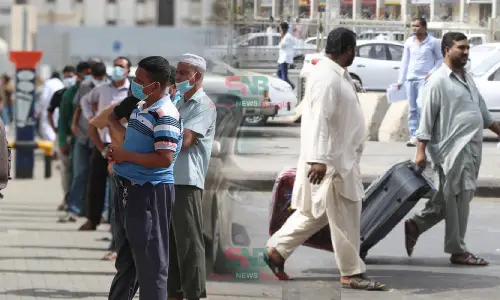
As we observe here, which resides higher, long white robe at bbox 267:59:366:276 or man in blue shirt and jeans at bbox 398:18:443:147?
man in blue shirt and jeans at bbox 398:18:443:147

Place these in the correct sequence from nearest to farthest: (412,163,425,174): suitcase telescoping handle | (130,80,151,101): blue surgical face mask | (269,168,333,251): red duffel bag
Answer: (130,80,151,101): blue surgical face mask < (269,168,333,251): red duffel bag < (412,163,425,174): suitcase telescoping handle

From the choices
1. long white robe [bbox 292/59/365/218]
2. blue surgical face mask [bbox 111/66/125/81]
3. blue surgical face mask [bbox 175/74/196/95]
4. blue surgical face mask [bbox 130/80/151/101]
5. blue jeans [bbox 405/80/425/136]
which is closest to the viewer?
blue surgical face mask [bbox 130/80/151/101]

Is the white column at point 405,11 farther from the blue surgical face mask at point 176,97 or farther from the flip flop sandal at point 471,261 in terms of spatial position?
the blue surgical face mask at point 176,97

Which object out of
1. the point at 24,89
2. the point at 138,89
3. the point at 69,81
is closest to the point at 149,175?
the point at 138,89

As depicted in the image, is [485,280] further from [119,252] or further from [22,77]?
[22,77]

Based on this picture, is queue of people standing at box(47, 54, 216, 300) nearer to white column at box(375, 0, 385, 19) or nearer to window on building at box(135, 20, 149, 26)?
white column at box(375, 0, 385, 19)

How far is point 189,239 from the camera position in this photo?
287 inches

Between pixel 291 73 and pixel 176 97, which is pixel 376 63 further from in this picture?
pixel 176 97

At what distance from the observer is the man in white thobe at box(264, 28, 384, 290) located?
8.16 metres

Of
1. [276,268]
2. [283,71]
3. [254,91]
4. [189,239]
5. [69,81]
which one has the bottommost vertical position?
[276,268]

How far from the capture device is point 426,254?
9.74 metres

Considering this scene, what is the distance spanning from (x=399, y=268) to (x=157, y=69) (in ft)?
11.2

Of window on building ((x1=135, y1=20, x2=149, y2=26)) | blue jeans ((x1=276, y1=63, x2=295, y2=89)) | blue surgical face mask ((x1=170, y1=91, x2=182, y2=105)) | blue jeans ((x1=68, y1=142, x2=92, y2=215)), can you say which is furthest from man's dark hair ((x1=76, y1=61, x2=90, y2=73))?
window on building ((x1=135, y1=20, x2=149, y2=26))

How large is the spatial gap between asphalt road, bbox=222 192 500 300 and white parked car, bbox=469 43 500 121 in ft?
2.35
